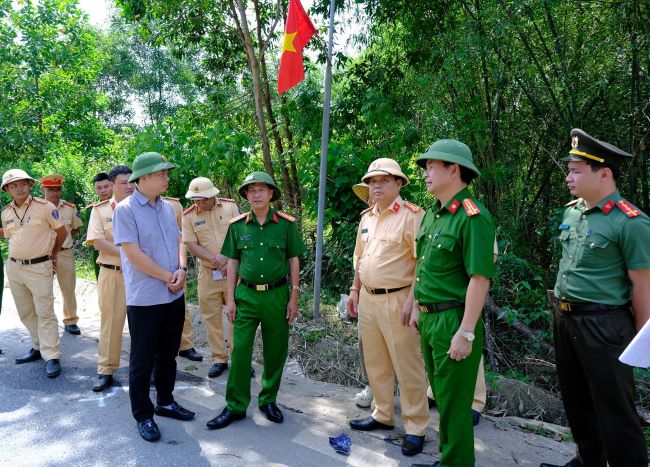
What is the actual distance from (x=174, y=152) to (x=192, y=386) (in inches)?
171

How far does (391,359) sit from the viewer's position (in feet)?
11.5

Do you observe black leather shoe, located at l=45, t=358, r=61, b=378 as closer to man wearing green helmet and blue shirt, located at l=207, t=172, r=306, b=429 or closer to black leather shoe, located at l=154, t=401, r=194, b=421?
black leather shoe, located at l=154, t=401, r=194, b=421

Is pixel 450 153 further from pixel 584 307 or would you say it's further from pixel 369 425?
pixel 369 425

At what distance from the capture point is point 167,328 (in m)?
3.67

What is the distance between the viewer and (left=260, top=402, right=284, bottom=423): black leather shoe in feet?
12.2

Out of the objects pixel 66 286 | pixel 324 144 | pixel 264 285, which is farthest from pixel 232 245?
pixel 66 286

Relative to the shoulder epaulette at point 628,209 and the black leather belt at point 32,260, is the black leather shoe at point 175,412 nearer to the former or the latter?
the black leather belt at point 32,260

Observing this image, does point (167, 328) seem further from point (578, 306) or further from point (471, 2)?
point (471, 2)

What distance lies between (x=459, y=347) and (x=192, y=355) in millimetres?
3367

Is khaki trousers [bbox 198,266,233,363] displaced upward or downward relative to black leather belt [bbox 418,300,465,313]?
downward

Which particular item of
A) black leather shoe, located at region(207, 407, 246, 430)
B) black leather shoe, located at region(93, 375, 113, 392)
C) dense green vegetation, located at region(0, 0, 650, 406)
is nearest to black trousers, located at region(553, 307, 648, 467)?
dense green vegetation, located at region(0, 0, 650, 406)

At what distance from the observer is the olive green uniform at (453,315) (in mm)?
2641

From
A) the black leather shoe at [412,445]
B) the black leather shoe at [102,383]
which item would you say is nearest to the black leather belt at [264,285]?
the black leather shoe at [412,445]

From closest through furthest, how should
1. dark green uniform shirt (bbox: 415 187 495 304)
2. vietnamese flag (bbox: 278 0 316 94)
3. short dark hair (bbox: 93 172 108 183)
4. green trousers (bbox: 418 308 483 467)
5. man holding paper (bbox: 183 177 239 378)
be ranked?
dark green uniform shirt (bbox: 415 187 495 304)
green trousers (bbox: 418 308 483 467)
man holding paper (bbox: 183 177 239 378)
vietnamese flag (bbox: 278 0 316 94)
short dark hair (bbox: 93 172 108 183)
